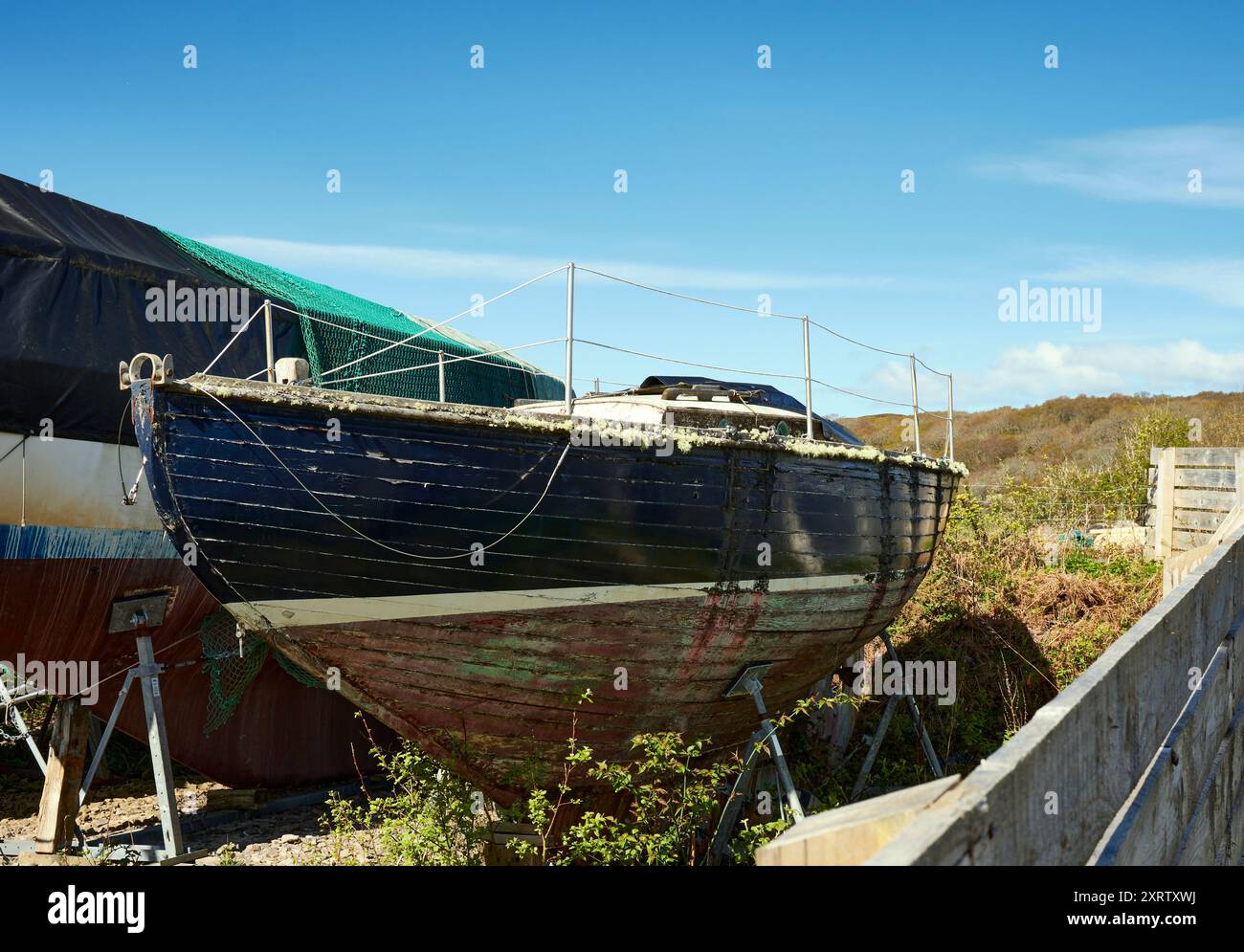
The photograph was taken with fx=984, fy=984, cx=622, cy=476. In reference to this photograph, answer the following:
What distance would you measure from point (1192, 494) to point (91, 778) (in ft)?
44.2

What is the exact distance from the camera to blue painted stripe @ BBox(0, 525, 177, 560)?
8352 millimetres

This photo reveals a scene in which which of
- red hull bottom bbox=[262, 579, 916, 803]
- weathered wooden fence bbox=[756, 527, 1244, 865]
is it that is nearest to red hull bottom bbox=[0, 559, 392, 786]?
red hull bottom bbox=[262, 579, 916, 803]

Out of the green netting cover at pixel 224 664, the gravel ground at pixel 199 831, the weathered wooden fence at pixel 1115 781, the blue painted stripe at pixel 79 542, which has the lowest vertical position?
the gravel ground at pixel 199 831

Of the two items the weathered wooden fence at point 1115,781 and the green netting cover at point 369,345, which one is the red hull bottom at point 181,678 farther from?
the weathered wooden fence at point 1115,781

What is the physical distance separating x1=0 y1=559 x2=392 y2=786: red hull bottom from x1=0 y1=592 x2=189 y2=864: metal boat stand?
0.29 metres

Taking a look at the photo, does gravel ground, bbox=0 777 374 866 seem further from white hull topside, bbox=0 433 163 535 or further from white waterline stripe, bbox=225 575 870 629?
white hull topside, bbox=0 433 163 535

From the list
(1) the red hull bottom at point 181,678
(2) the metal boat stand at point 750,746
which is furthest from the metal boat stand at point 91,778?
(2) the metal boat stand at point 750,746

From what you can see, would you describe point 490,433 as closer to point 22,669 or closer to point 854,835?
point 854,835

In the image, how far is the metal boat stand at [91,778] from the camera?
7859 millimetres

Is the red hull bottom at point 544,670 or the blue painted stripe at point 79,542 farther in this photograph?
the blue painted stripe at point 79,542

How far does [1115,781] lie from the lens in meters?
3.54

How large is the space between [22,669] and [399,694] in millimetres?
4381
